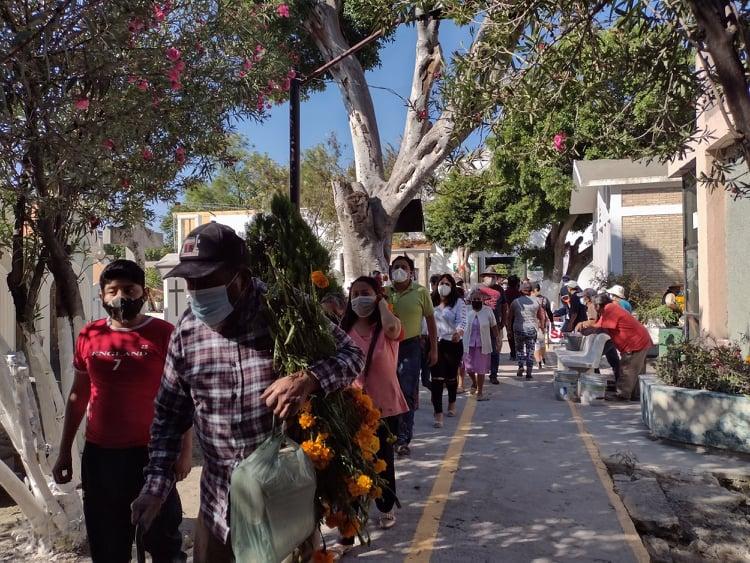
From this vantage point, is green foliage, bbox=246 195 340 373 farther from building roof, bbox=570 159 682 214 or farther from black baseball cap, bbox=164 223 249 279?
building roof, bbox=570 159 682 214

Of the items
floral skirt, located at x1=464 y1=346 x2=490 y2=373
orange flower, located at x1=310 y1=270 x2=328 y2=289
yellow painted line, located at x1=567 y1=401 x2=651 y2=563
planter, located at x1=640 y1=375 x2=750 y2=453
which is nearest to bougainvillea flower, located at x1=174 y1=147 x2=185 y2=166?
orange flower, located at x1=310 y1=270 x2=328 y2=289

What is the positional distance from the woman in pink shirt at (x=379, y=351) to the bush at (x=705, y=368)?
3657 millimetres

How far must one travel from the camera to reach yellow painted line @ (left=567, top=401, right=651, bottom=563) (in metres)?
4.12

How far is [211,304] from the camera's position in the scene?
239cm

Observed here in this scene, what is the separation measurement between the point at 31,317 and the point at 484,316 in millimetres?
6752

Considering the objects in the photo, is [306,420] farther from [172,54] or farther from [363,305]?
[172,54]

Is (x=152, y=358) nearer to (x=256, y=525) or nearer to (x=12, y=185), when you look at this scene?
(x=256, y=525)

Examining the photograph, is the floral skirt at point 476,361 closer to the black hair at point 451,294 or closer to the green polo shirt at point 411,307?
the black hair at point 451,294

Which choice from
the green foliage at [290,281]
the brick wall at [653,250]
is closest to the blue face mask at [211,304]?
the green foliage at [290,281]

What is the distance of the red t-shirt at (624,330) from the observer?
30.8 feet

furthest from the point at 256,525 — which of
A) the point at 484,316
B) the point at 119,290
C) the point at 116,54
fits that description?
the point at 484,316

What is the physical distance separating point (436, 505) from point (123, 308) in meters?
2.97

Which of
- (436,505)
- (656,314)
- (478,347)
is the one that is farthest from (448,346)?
(656,314)

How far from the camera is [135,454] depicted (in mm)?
3205
